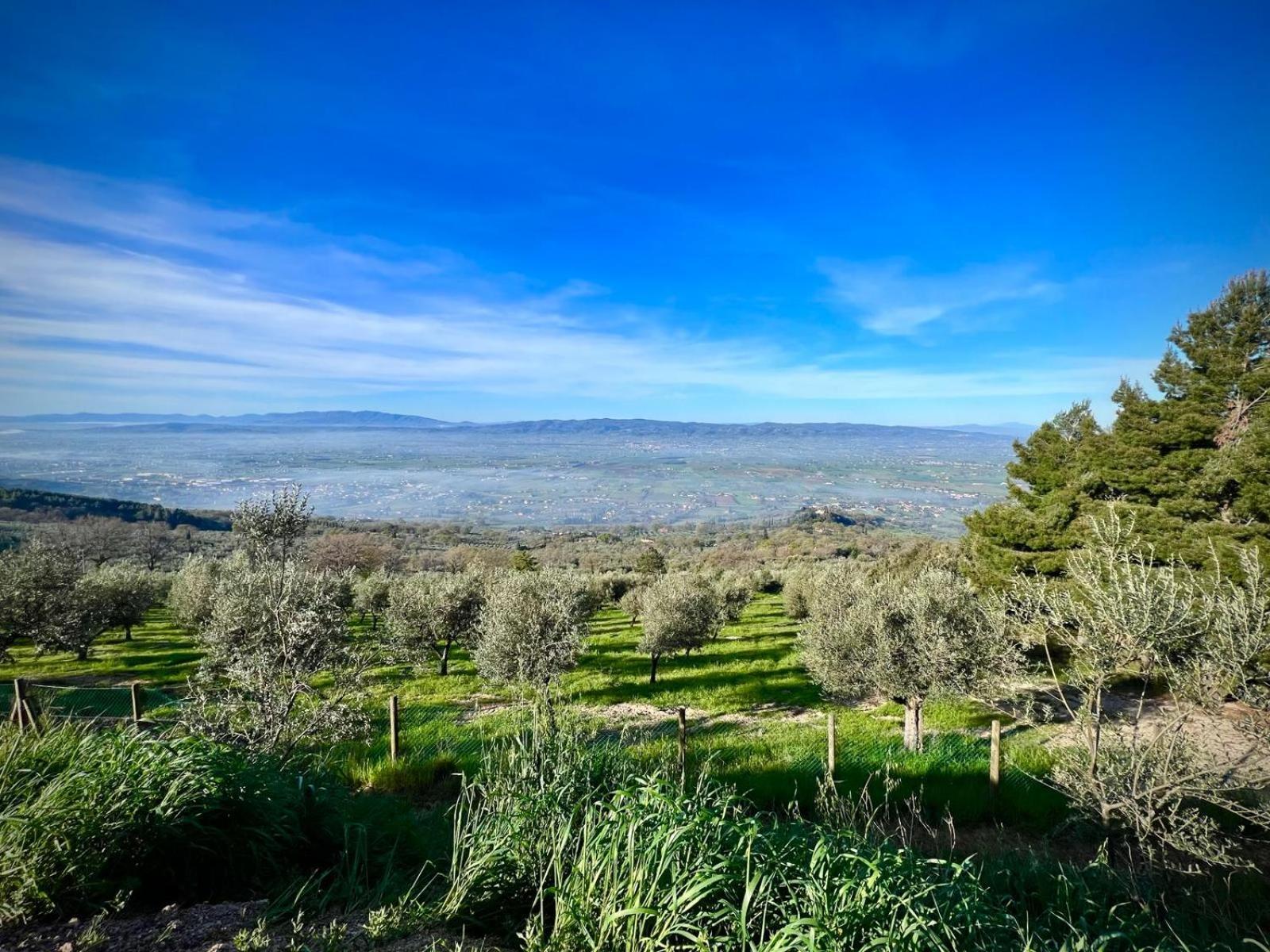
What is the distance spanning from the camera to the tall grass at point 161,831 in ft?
12.1

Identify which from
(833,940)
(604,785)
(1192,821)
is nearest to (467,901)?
(604,785)

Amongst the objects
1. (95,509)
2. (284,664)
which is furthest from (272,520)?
(95,509)

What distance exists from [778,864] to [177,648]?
3244 cm

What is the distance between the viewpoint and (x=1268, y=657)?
550 inches

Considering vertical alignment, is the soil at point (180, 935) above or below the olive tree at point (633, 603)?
above

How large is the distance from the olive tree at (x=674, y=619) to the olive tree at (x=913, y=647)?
6901mm

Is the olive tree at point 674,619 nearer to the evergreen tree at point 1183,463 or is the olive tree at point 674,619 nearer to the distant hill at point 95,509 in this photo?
the evergreen tree at point 1183,463

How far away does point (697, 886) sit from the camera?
10.5ft

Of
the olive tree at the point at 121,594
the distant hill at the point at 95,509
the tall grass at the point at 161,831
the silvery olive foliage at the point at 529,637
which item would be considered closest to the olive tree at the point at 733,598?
the silvery olive foliage at the point at 529,637

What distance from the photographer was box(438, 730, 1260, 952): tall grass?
315 cm

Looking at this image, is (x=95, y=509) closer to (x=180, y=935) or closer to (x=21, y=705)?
(x=21, y=705)

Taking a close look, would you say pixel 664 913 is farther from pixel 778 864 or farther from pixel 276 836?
pixel 276 836

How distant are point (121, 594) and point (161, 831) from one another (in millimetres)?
31354

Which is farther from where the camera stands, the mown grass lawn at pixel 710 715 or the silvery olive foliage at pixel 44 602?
the silvery olive foliage at pixel 44 602
